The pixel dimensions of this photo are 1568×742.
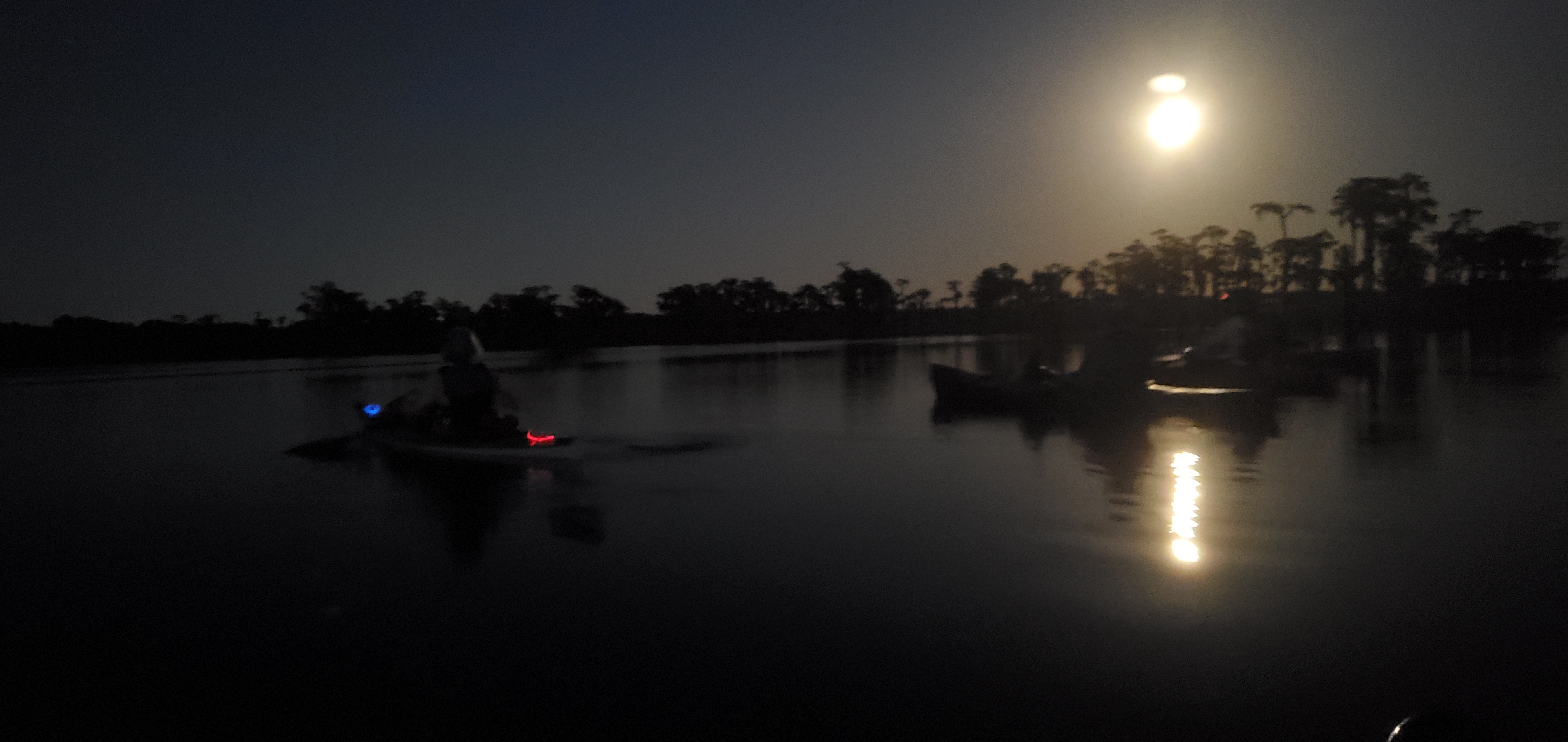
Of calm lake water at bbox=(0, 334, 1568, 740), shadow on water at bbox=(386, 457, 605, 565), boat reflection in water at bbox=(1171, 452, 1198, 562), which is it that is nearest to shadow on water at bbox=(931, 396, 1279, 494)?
calm lake water at bbox=(0, 334, 1568, 740)

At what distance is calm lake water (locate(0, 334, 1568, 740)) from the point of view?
4.50 meters

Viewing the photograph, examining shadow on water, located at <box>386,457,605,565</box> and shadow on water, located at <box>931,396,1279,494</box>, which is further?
shadow on water, located at <box>931,396,1279,494</box>

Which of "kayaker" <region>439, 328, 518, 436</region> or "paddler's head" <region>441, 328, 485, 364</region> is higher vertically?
"paddler's head" <region>441, 328, 485, 364</region>

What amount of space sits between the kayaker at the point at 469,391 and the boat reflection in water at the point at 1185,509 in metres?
9.06

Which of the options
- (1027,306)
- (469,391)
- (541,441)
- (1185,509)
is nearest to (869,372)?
(469,391)

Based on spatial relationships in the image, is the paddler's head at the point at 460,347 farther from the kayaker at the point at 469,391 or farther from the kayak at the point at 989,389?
the kayak at the point at 989,389

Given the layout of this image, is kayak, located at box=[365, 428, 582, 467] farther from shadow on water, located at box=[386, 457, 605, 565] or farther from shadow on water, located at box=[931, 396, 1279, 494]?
shadow on water, located at box=[931, 396, 1279, 494]

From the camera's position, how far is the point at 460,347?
42.7ft

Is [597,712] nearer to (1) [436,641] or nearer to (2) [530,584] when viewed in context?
(1) [436,641]

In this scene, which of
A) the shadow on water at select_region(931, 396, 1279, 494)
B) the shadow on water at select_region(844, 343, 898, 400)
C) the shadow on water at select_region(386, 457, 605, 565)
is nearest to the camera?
the shadow on water at select_region(386, 457, 605, 565)

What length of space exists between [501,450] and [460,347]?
1.65 m

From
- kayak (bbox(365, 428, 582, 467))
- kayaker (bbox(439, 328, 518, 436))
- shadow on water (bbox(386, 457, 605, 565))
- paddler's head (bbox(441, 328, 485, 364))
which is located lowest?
shadow on water (bbox(386, 457, 605, 565))

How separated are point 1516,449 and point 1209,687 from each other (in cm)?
1092

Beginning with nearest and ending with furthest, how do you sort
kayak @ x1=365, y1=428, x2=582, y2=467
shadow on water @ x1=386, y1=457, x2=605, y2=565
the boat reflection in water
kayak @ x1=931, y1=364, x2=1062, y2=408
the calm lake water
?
1. the calm lake water
2. the boat reflection in water
3. shadow on water @ x1=386, y1=457, x2=605, y2=565
4. kayak @ x1=365, y1=428, x2=582, y2=467
5. kayak @ x1=931, y1=364, x2=1062, y2=408
